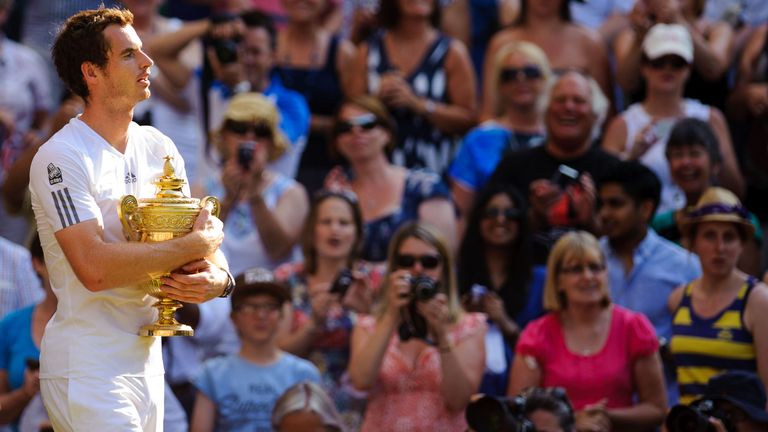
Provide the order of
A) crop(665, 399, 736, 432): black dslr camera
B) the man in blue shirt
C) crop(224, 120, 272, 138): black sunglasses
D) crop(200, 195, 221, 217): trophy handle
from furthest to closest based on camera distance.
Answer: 1. crop(224, 120, 272, 138): black sunglasses
2. the man in blue shirt
3. crop(665, 399, 736, 432): black dslr camera
4. crop(200, 195, 221, 217): trophy handle

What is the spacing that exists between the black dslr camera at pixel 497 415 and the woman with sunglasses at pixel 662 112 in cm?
288

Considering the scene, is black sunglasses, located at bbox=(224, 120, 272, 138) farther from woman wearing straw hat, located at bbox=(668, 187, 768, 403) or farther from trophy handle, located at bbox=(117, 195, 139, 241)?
trophy handle, located at bbox=(117, 195, 139, 241)

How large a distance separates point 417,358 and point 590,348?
925mm

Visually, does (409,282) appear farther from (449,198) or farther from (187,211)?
(187,211)

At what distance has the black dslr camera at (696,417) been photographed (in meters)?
6.07

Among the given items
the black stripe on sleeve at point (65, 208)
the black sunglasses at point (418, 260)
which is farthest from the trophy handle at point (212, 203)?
the black sunglasses at point (418, 260)

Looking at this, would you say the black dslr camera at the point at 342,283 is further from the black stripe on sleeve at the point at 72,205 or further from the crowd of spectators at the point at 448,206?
the black stripe on sleeve at the point at 72,205

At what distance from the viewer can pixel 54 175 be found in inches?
194

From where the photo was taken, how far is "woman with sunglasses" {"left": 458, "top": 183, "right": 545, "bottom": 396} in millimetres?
7859

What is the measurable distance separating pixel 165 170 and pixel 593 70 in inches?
209

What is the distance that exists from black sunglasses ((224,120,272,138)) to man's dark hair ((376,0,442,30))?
143 centimetres

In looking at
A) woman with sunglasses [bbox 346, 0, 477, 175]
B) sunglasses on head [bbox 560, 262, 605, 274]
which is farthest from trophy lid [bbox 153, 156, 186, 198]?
woman with sunglasses [bbox 346, 0, 477, 175]

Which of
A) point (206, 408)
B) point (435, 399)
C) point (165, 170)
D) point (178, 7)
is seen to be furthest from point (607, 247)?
point (178, 7)

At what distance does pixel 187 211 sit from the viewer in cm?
498
